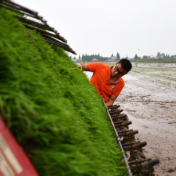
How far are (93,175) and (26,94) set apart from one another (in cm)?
64

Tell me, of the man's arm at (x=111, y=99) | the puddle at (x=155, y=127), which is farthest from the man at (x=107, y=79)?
the puddle at (x=155, y=127)

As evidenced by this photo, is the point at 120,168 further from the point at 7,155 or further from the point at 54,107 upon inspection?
the point at 7,155

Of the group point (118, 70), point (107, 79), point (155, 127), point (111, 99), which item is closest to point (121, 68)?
point (118, 70)

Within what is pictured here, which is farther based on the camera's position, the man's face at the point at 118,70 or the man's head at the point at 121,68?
the man's face at the point at 118,70

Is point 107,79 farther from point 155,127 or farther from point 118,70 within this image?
point 155,127

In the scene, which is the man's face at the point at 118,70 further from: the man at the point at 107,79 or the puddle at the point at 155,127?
the puddle at the point at 155,127

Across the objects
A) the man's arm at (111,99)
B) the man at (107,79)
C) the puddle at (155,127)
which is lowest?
the puddle at (155,127)

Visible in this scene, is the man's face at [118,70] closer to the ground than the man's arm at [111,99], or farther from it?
farther from it

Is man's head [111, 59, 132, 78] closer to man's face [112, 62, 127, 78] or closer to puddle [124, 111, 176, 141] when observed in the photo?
man's face [112, 62, 127, 78]

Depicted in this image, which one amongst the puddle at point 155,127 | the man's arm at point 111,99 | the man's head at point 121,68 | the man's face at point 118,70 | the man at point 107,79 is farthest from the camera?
the puddle at point 155,127

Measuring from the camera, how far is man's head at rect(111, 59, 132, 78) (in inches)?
165

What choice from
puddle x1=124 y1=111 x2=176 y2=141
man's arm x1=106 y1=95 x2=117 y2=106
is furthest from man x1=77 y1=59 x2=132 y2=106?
puddle x1=124 y1=111 x2=176 y2=141

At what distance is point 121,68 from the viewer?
4.31 m

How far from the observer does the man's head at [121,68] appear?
13.7 feet
